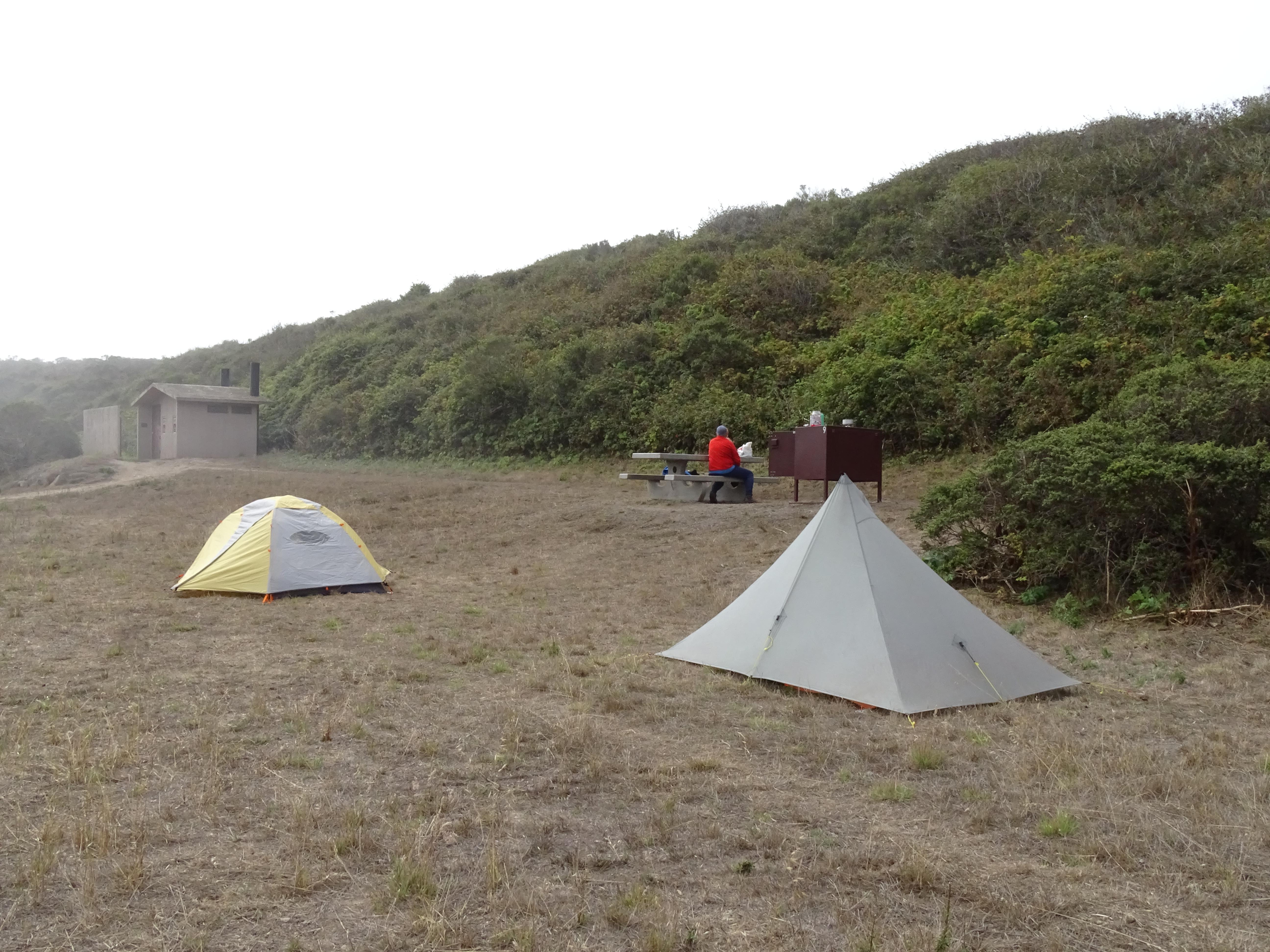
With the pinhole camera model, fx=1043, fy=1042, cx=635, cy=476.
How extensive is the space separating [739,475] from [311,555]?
24.9 feet

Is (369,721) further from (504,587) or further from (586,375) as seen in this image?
(586,375)

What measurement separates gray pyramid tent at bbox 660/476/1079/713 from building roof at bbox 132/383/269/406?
31902 mm

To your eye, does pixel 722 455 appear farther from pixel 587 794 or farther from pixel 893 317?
pixel 587 794

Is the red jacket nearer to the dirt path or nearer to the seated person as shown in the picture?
the seated person

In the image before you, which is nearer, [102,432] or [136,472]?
[136,472]

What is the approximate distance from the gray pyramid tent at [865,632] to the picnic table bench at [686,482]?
29.6 ft

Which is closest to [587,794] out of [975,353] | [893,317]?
[975,353]

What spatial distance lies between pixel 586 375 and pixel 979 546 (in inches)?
700

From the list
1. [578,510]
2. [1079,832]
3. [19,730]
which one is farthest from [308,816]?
[578,510]

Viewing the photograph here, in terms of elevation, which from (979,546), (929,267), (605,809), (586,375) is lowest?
(605,809)

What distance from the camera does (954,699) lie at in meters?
6.44

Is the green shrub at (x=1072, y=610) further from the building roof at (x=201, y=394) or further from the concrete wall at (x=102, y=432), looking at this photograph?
the concrete wall at (x=102, y=432)

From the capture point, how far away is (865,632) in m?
6.82

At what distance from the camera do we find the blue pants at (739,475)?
16.6m
